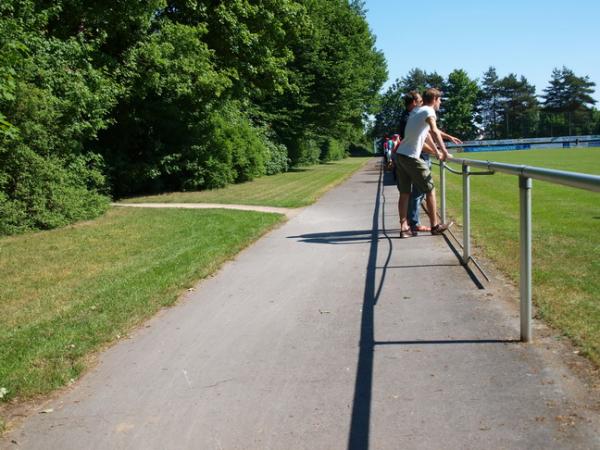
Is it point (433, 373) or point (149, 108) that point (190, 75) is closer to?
point (149, 108)

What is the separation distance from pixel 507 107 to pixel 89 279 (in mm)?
119942

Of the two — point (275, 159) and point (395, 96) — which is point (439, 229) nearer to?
point (275, 159)

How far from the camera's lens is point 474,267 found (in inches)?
279

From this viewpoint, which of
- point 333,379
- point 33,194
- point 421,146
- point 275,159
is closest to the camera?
point 333,379

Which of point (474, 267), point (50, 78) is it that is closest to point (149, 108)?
point (50, 78)

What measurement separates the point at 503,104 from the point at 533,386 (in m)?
124

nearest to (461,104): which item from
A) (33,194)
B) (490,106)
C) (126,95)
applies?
(490,106)

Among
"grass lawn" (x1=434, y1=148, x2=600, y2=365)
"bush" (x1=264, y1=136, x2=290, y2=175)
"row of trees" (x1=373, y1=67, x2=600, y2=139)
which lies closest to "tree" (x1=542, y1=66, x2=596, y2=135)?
"row of trees" (x1=373, y1=67, x2=600, y2=139)

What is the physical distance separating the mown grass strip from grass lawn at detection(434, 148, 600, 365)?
11.9 feet

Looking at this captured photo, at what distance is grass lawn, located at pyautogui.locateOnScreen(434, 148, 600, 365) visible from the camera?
4788 mm

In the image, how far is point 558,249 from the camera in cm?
762

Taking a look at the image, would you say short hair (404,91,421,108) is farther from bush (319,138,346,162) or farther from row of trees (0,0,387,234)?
bush (319,138,346,162)

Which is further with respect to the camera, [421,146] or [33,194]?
[33,194]

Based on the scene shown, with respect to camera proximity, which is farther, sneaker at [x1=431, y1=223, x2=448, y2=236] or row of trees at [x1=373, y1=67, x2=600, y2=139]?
row of trees at [x1=373, y1=67, x2=600, y2=139]
